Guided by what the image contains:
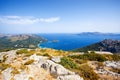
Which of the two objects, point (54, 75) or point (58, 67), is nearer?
point (54, 75)

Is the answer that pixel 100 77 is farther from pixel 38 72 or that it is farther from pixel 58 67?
pixel 38 72

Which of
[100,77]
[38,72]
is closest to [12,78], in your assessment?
[38,72]

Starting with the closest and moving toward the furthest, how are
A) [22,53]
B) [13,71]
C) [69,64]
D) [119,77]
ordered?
1. [13,71]
2. [119,77]
3. [69,64]
4. [22,53]

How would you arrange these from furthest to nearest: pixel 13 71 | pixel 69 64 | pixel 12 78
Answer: pixel 69 64 → pixel 13 71 → pixel 12 78

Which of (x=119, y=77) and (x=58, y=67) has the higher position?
(x=58, y=67)

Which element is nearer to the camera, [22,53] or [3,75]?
[3,75]

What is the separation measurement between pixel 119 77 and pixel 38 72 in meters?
9.46

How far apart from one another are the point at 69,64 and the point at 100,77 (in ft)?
14.0

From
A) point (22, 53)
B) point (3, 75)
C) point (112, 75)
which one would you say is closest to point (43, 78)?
point (3, 75)

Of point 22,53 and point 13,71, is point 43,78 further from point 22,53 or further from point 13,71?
point 22,53

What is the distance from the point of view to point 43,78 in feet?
40.4

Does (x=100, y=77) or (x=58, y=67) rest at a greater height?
(x=58, y=67)

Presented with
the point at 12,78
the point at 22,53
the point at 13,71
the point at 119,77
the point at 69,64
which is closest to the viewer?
the point at 12,78

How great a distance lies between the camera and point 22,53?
22672 millimetres
